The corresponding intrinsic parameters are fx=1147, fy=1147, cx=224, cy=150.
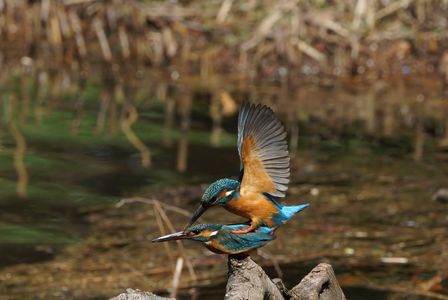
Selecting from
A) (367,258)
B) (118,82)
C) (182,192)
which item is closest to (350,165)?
(182,192)

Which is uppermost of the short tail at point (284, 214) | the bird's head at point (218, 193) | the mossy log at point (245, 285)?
the bird's head at point (218, 193)

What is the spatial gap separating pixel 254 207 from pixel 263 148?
145mm

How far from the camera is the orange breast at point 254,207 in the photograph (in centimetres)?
251

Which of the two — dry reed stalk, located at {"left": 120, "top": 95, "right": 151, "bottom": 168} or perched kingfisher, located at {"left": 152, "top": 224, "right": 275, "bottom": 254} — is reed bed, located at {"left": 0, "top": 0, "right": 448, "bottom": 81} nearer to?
dry reed stalk, located at {"left": 120, "top": 95, "right": 151, "bottom": 168}

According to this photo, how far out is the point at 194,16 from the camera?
11391 mm

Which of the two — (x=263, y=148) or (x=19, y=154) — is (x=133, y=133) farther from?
(x=263, y=148)

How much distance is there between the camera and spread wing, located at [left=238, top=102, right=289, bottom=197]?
101 inches

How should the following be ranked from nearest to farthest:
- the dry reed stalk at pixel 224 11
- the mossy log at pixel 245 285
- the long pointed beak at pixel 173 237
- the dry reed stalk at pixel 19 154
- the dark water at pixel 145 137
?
the long pointed beak at pixel 173 237, the mossy log at pixel 245 285, the dark water at pixel 145 137, the dry reed stalk at pixel 19 154, the dry reed stalk at pixel 224 11

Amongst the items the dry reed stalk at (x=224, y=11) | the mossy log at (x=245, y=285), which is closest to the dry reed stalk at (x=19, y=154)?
the dry reed stalk at (x=224, y=11)

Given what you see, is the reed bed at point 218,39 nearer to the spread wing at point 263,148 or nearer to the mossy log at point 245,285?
the mossy log at point 245,285

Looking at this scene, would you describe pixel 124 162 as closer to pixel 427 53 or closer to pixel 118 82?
pixel 118 82

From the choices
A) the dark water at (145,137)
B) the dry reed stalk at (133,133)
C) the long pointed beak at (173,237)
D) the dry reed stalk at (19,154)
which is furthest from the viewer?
the dry reed stalk at (133,133)

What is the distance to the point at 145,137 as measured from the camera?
8297 mm

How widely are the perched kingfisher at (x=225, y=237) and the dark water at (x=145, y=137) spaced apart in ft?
8.99
